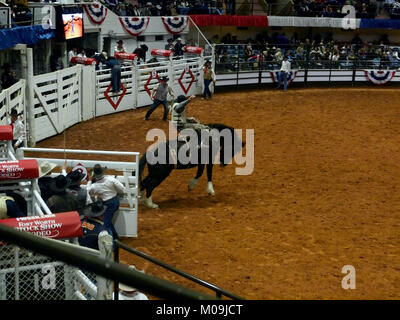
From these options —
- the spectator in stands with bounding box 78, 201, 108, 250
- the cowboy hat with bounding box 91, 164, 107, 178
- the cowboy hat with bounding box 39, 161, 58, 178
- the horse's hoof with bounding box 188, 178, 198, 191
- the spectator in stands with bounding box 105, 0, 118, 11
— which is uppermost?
the spectator in stands with bounding box 105, 0, 118, 11

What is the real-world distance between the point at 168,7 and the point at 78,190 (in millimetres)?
22681

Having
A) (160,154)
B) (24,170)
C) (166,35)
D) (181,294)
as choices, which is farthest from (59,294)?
(166,35)

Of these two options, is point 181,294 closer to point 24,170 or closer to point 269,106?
point 24,170

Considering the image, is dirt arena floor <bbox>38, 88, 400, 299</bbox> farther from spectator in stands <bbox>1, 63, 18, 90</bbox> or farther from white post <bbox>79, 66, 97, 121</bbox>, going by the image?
spectator in stands <bbox>1, 63, 18, 90</bbox>

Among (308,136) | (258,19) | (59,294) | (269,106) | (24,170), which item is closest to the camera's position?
(59,294)

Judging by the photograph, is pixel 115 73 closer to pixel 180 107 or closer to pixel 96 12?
pixel 96 12

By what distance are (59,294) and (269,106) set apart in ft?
61.8

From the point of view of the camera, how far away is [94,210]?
29.8 feet

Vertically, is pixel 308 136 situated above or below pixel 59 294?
below

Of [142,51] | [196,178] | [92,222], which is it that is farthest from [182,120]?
[142,51]

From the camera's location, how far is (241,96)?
25.3m

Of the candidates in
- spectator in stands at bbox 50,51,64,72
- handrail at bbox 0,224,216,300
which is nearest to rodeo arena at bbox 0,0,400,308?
handrail at bbox 0,224,216,300

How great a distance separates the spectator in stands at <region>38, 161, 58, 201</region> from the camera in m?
8.97

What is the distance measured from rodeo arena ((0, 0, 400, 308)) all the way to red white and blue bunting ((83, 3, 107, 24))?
0.24 feet
